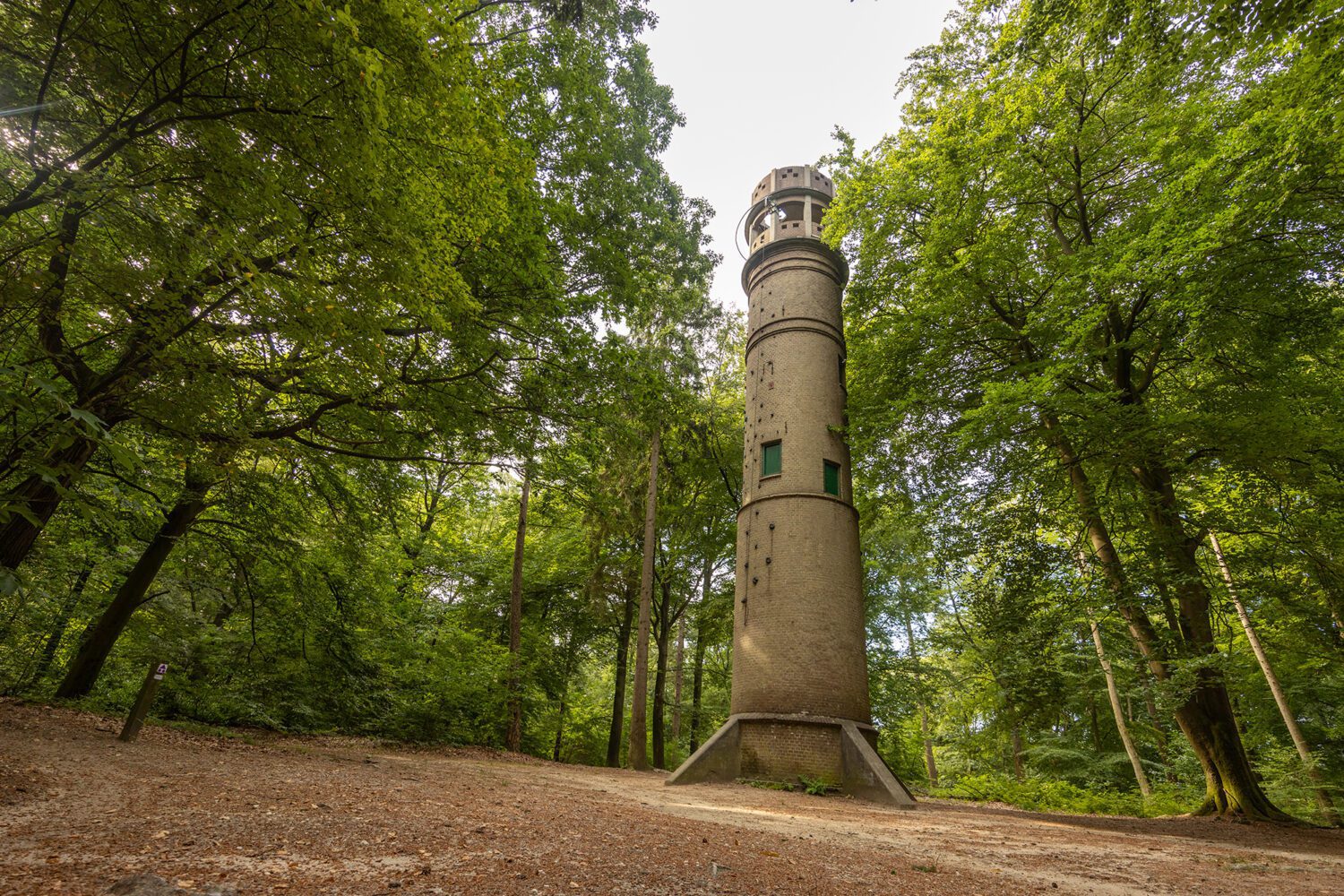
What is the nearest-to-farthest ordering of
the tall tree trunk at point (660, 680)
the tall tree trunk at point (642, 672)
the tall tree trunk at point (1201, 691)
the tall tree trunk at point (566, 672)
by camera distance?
1. the tall tree trunk at point (1201, 691)
2. the tall tree trunk at point (642, 672)
3. the tall tree trunk at point (660, 680)
4. the tall tree trunk at point (566, 672)

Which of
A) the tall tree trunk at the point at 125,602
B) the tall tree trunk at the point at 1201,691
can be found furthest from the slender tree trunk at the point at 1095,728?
the tall tree trunk at the point at 125,602

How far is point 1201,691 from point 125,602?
56.4 ft

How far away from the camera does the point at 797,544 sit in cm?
1220

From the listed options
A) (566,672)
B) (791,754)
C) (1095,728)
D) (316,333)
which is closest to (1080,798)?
(791,754)

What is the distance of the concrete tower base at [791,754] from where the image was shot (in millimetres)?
10203

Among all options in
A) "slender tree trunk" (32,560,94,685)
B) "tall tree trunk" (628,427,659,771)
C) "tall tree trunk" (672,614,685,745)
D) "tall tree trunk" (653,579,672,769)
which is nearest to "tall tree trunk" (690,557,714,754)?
"tall tree trunk" (672,614,685,745)

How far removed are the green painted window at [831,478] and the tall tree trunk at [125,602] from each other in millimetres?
11150

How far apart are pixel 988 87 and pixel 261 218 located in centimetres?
1142

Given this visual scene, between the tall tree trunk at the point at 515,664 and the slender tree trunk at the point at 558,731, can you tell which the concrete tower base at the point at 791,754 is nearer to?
the tall tree trunk at the point at 515,664

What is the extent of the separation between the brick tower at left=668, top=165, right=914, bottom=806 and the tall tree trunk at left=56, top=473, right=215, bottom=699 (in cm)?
902

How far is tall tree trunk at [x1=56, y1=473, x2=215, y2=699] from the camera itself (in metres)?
8.66

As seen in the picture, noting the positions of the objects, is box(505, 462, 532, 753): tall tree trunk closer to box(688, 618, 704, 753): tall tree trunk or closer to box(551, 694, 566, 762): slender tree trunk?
box(551, 694, 566, 762): slender tree trunk

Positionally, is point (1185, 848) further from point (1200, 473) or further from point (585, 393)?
point (585, 393)

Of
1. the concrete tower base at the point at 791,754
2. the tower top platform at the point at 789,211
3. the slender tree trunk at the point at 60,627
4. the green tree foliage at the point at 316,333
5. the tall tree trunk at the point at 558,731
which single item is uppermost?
the tower top platform at the point at 789,211
